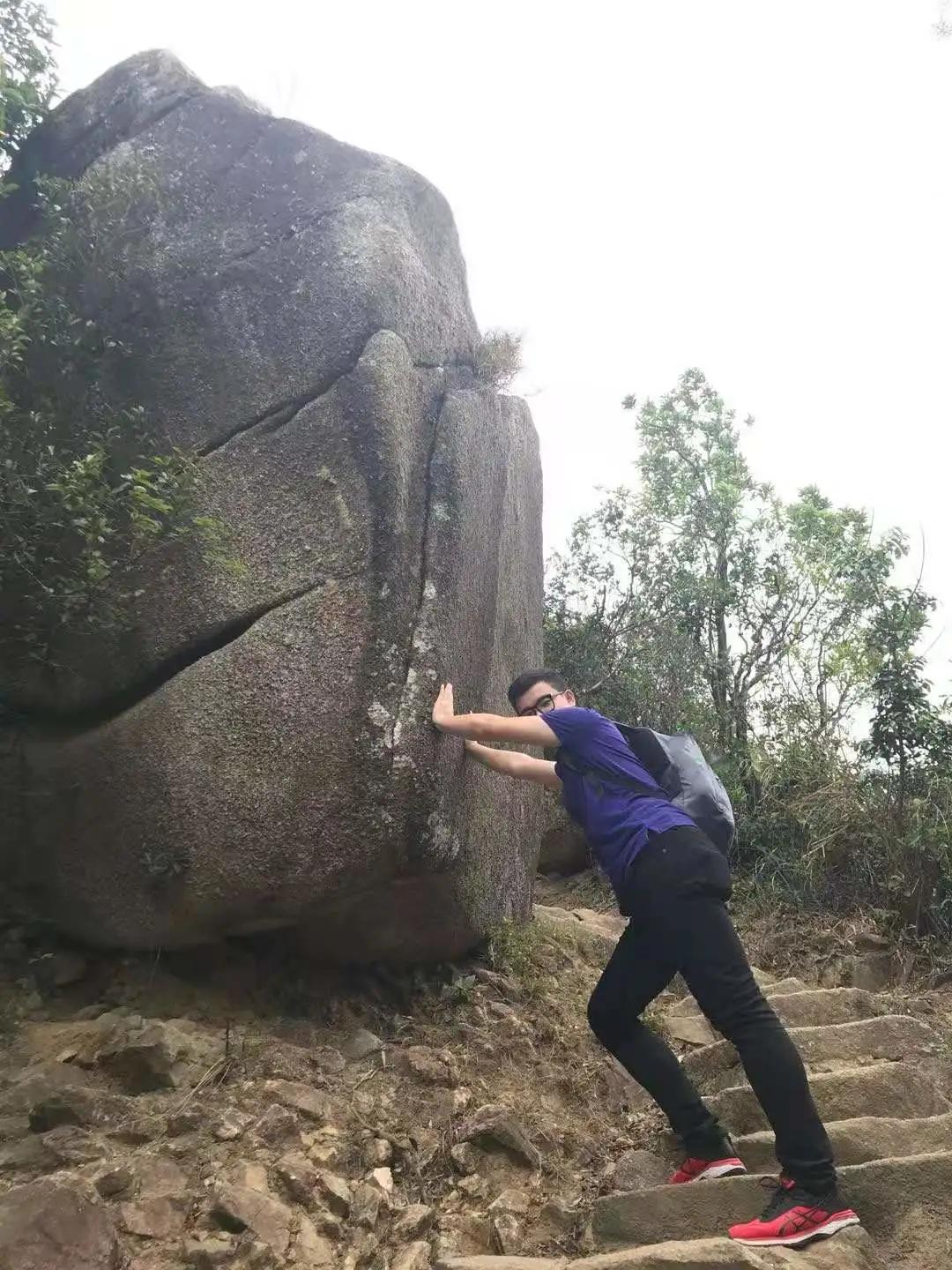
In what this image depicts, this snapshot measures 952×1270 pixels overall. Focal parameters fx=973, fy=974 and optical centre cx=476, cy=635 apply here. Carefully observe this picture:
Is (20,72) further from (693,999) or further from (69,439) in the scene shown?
(693,999)

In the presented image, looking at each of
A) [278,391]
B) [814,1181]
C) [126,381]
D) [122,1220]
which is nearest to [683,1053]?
[814,1181]

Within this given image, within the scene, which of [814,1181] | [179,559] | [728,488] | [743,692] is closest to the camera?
[814,1181]

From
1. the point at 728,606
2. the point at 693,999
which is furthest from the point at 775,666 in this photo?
the point at 693,999

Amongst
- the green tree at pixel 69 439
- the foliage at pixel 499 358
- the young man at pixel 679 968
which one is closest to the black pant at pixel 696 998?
the young man at pixel 679 968

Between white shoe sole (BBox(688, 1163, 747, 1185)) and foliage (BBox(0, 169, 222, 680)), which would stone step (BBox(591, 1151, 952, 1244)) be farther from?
foliage (BBox(0, 169, 222, 680))

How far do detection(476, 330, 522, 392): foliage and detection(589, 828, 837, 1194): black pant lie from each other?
3813 mm

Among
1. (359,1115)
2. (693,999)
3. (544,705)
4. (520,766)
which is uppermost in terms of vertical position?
(544,705)

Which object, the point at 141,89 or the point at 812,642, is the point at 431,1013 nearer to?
the point at 141,89

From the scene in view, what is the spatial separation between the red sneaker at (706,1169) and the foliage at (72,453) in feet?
12.3

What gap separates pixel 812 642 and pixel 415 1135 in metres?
10.3

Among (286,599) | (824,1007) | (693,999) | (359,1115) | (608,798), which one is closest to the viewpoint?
(608,798)

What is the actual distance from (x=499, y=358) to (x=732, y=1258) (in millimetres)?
5331

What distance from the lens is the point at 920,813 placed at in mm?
8617

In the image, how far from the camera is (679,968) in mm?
4004
